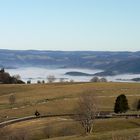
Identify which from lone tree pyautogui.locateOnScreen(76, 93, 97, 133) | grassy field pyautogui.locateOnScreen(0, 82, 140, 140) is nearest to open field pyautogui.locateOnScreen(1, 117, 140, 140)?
grassy field pyautogui.locateOnScreen(0, 82, 140, 140)

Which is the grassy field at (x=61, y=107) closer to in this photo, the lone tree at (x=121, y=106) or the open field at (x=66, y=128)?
the open field at (x=66, y=128)

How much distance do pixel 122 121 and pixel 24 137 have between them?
44.4ft

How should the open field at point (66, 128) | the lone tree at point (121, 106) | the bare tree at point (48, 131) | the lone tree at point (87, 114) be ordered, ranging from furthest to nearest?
the lone tree at point (121, 106) < the bare tree at point (48, 131) < the open field at point (66, 128) < the lone tree at point (87, 114)

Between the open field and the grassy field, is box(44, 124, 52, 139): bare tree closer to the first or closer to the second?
the open field

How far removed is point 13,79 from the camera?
171000mm

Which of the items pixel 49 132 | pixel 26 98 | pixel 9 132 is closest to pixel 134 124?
pixel 49 132

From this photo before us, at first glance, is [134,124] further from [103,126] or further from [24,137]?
[24,137]

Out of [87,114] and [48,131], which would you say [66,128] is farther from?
[87,114]

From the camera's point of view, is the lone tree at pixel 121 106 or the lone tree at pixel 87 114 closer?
the lone tree at pixel 87 114

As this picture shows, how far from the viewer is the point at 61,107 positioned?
90.4 meters

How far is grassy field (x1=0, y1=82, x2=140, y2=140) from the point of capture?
53906mm

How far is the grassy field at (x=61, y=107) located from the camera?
53906 millimetres

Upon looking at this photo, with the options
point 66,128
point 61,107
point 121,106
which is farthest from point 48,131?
point 61,107

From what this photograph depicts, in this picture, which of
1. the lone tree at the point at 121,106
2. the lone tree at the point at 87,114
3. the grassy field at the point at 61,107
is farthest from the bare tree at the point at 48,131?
the lone tree at the point at 121,106
